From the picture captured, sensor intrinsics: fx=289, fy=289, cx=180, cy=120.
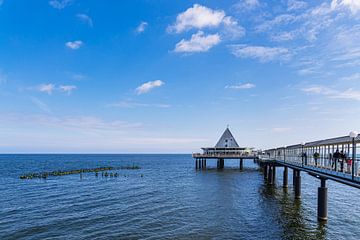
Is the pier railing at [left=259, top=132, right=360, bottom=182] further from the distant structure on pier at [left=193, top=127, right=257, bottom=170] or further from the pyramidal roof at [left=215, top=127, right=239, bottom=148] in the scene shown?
the pyramidal roof at [left=215, top=127, right=239, bottom=148]

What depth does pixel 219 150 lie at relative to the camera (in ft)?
270

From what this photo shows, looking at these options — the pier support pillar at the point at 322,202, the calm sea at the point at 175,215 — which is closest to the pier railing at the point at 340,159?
the pier support pillar at the point at 322,202

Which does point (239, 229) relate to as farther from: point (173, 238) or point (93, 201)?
point (93, 201)

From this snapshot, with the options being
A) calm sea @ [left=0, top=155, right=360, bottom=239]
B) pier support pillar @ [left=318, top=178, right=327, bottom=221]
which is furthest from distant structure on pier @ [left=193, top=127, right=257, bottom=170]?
pier support pillar @ [left=318, top=178, right=327, bottom=221]

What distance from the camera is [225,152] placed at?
82250mm

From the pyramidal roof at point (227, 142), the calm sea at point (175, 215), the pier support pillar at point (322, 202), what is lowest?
the calm sea at point (175, 215)

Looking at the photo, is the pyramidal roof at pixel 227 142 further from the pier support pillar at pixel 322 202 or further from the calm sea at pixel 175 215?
the pier support pillar at pixel 322 202

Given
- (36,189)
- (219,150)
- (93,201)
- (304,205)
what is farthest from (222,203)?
(219,150)

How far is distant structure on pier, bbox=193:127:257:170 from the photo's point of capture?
7388 cm

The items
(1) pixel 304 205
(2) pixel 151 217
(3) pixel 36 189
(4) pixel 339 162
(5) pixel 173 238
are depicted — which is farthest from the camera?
(3) pixel 36 189

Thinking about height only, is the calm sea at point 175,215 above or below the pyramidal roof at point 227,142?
below

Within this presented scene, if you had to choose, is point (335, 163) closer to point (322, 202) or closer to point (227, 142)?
point (322, 202)

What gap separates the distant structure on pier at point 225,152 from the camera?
242 ft

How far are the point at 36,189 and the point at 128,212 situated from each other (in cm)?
2011
